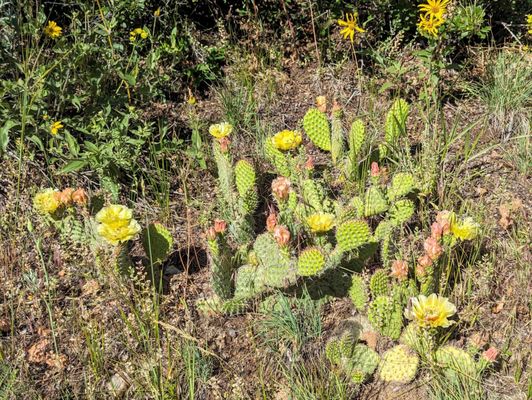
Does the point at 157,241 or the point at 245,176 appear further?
the point at 245,176

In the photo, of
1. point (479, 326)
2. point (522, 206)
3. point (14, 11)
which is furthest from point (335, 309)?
point (14, 11)

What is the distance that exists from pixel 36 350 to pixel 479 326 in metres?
1.72

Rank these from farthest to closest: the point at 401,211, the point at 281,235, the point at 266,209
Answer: the point at 266,209 < the point at 401,211 < the point at 281,235

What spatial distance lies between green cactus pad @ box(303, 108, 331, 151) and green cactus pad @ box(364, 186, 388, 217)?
619mm

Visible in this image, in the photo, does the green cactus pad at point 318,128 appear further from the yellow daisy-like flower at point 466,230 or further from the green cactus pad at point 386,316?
the green cactus pad at point 386,316

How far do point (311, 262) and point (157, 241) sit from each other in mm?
711

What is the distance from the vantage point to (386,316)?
2.56m

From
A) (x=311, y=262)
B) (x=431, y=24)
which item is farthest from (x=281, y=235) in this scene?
(x=431, y=24)

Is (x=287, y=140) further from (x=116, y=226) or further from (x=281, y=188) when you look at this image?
(x=116, y=226)

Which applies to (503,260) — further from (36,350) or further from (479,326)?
(36,350)

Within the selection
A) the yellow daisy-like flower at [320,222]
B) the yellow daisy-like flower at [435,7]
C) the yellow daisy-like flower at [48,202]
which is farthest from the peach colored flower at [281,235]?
the yellow daisy-like flower at [435,7]

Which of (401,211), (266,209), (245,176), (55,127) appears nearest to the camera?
(401,211)

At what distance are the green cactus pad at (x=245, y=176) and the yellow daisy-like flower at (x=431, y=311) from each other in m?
0.92

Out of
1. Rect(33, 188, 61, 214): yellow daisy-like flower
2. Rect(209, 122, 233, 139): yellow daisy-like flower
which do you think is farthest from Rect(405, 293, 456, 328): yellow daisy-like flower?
Rect(33, 188, 61, 214): yellow daisy-like flower
